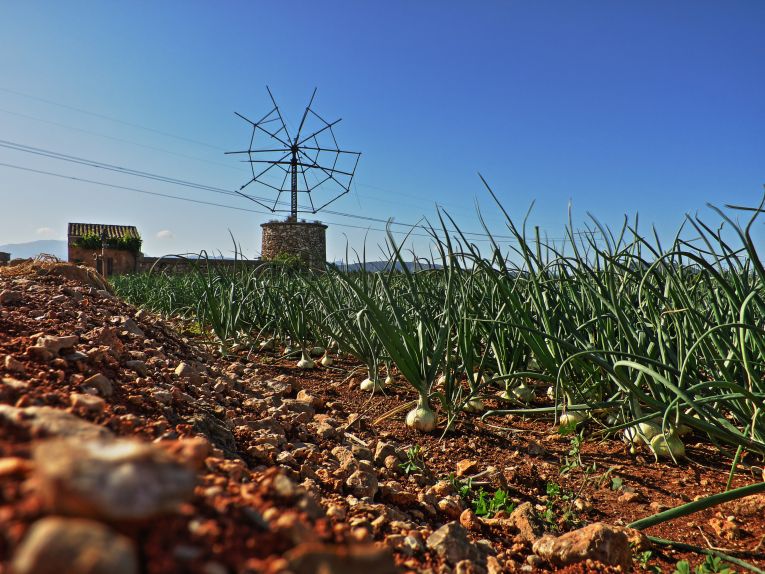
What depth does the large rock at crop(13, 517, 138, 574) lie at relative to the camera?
342 millimetres

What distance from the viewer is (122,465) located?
1.27 feet

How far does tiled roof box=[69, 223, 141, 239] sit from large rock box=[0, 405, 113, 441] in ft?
83.2

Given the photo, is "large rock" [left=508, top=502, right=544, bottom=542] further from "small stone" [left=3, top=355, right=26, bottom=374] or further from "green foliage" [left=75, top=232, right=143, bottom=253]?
"green foliage" [left=75, top=232, right=143, bottom=253]

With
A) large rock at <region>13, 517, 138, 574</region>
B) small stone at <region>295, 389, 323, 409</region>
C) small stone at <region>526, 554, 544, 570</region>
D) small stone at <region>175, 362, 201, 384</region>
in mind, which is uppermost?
large rock at <region>13, 517, 138, 574</region>

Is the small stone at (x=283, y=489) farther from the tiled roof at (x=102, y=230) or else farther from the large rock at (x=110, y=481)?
the tiled roof at (x=102, y=230)

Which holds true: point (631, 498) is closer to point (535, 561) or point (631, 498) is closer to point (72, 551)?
point (535, 561)

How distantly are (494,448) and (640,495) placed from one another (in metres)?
0.55

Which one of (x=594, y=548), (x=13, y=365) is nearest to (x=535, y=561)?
(x=594, y=548)

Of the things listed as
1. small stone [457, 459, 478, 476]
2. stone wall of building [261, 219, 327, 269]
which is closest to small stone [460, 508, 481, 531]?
small stone [457, 459, 478, 476]

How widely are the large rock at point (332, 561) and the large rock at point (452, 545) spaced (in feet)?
2.28

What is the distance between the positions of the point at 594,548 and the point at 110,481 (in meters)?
1.10

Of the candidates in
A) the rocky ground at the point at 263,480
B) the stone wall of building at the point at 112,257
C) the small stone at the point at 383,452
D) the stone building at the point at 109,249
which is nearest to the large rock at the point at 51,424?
the rocky ground at the point at 263,480

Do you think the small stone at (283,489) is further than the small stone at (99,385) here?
No

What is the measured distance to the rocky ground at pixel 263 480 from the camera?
39 cm
